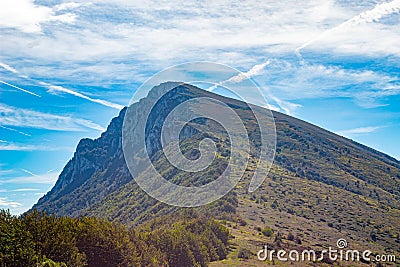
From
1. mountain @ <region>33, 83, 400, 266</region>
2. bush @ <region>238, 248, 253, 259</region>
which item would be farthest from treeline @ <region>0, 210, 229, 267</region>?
mountain @ <region>33, 83, 400, 266</region>

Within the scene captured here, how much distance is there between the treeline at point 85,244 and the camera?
85.0 ft

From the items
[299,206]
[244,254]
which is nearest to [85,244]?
[244,254]

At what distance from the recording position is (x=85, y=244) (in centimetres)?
3641

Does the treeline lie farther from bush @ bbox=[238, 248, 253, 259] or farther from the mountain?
the mountain

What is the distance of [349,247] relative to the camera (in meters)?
87.7

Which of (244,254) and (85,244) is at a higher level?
(85,244)

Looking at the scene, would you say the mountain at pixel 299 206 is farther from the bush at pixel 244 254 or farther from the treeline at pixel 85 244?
the treeline at pixel 85 244

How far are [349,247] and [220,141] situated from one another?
105 m

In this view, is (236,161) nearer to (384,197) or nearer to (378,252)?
(384,197)

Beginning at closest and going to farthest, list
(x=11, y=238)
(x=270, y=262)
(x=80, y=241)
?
1. (x=11, y=238)
2. (x=80, y=241)
3. (x=270, y=262)

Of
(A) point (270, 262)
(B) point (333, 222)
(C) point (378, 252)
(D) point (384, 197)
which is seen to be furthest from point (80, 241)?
(D) point (384, 197)

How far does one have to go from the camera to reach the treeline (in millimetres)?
25922

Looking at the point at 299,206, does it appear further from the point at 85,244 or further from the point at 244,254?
the point at 85,244

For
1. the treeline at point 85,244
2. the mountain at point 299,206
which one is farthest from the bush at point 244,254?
the treeline at point 85,244
